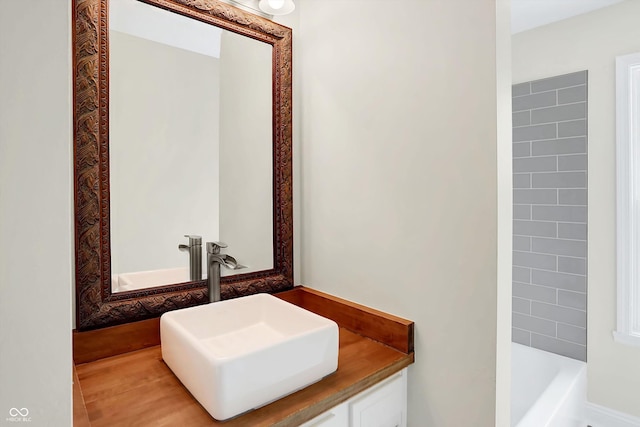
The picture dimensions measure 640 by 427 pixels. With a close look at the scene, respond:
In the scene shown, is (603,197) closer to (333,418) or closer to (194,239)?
(333,418)

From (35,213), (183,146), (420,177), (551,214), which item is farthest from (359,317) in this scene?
(551,214)

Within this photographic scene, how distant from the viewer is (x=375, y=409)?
1.03m

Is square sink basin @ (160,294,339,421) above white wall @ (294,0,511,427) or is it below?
below

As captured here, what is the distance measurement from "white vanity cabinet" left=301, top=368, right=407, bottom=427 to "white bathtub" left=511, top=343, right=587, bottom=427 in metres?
0.94

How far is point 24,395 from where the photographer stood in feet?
1.43

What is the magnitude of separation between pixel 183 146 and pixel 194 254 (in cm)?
39

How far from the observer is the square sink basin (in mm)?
787

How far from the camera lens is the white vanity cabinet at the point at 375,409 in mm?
927

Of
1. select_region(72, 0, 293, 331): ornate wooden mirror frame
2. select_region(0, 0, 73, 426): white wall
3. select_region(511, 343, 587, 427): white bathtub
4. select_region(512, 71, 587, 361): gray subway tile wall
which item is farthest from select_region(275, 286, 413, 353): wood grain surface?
select_region(512, 71, 587, 361): gray subway tile wall

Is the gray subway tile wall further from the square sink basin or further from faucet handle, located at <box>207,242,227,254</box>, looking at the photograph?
faucet handle, located at <box>207,242,227,254</box>

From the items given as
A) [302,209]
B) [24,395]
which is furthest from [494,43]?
[24,395]

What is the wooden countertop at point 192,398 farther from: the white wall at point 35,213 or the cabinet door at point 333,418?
the white wall at point 35,213

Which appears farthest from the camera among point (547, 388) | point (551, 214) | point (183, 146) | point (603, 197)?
point (551, 214)

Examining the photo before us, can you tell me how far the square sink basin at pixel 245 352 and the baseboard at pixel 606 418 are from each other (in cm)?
224
